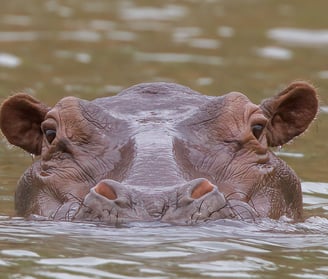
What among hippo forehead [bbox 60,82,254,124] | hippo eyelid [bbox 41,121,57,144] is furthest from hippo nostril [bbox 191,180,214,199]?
hippo eyelid [bbox 41,121,57,144]

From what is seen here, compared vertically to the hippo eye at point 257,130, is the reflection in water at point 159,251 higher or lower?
lower

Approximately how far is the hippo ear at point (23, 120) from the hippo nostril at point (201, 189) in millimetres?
2381

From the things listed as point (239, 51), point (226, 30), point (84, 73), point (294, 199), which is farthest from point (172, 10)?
point (294, 199)

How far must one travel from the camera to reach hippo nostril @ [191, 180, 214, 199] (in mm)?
8422

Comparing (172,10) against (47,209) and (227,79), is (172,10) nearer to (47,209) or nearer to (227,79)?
(227,79)

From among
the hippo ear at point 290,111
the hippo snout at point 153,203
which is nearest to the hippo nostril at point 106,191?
the hippo snout at point 153,203

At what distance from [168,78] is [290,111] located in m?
7.44

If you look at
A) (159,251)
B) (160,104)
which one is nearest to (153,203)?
(159,251)

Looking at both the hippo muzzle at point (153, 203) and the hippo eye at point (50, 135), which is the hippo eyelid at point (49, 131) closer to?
the hippo eye at point (50, 135)

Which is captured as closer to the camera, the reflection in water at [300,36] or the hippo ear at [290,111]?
the hippo ear at [290,111]

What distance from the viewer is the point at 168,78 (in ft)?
59.5

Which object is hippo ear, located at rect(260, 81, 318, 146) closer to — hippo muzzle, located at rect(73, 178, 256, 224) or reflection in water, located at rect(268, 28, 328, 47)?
hippo muzzle, located at rect(73, 178, 256, 224)

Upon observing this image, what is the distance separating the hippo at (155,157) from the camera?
27.7ft

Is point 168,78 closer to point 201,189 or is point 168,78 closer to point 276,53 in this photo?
point 276,53
